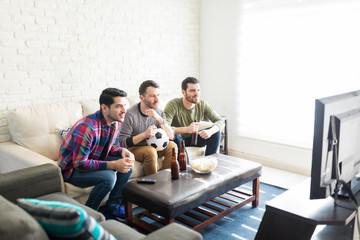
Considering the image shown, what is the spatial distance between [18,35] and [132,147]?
1.42 meters

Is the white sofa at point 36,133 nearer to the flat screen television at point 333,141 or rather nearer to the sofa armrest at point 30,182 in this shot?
the sofa armrest at point 30,182

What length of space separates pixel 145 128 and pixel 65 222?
202cm

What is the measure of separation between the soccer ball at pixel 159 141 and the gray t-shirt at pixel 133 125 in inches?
3.5

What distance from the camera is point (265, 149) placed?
401 centimetres

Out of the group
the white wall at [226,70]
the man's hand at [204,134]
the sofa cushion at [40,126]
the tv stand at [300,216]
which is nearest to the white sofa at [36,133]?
the sofa cushion at [40,126]

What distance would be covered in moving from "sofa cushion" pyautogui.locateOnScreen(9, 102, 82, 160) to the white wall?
2.14 m

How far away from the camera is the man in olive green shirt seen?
3314 millimetres

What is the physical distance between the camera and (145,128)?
3006 millimetres

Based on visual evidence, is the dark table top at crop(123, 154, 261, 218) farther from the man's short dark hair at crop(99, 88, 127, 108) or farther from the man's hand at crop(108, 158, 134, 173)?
the man's short dark hair at crop(99, 88, 127, 108)

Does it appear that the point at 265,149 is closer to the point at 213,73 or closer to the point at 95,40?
the point at 213,73

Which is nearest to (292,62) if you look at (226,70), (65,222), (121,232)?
(226,70)

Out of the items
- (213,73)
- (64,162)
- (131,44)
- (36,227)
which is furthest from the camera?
(213,73)

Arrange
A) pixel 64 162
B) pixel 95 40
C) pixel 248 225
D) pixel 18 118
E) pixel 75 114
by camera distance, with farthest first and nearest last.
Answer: pixel 95 40 < pixel 75 114 < pixel 18 118 < pixel 248 225 < pixel 64 162

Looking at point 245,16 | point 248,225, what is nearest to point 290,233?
point 248,225
